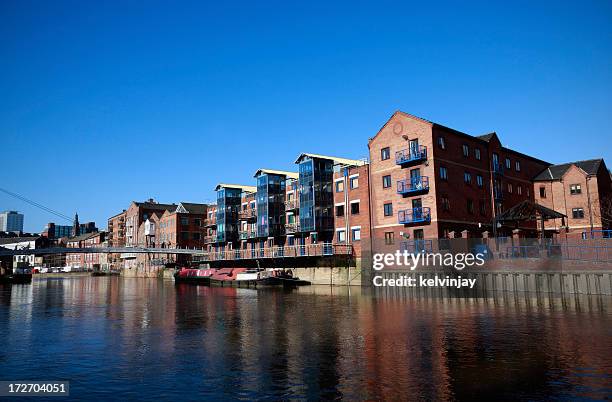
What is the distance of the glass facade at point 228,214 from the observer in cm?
8625

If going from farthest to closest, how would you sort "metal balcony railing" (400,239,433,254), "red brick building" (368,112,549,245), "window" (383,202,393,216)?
"window" (383,202,393,216)
"red brick building" (368,112,549,245)
"metal balcony railing" (400,239,433,254)

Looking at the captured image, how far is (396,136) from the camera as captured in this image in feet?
178

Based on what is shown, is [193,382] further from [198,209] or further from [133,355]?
[198,209]

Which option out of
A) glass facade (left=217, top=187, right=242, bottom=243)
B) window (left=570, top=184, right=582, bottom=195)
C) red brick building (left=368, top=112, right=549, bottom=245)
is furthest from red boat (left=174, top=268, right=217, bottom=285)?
window (left=570, top=184, right=582, bottom=195)

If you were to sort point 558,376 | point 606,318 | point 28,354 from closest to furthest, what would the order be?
point 558,376
point 28,354
point 606,318

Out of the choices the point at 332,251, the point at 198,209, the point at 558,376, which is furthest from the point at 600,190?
the point at 198,209

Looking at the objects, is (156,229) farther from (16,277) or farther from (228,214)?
(228,214)

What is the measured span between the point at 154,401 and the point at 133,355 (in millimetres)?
6720

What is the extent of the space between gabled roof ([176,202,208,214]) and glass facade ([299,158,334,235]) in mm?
51024

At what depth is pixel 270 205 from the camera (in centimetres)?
7488

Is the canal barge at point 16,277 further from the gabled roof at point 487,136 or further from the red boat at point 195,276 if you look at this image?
the gabled roof at point 487,136

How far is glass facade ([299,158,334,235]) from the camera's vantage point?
2517 inches

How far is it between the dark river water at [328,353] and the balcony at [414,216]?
58.0 feet

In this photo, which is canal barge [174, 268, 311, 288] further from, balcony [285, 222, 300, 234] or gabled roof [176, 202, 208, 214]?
gabled roof [176, 202, 208, 214]
